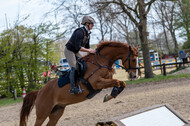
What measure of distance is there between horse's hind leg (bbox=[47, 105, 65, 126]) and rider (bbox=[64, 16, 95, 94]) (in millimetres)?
1039

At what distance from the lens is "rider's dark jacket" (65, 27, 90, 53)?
167 inches

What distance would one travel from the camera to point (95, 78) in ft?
13.7

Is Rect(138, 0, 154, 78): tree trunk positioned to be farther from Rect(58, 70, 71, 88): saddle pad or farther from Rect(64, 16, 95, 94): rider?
Rect(58, 70, 71, 88): saddle pad

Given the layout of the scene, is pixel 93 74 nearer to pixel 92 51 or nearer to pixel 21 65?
pixel 92 51

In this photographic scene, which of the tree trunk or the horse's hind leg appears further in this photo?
the tree trunk

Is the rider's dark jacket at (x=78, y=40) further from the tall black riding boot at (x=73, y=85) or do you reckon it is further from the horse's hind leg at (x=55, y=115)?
Answer: the horse's hind leg at (x=55, y=115)

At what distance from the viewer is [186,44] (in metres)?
41.1

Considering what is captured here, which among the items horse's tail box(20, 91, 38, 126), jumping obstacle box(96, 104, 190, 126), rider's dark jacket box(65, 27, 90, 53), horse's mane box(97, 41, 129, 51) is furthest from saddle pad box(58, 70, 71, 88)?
jumping obstacle box(96, 104, 190, 126)

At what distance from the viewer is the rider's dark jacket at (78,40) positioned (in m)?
4.25

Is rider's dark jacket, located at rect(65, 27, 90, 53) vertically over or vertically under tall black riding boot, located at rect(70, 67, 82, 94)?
over

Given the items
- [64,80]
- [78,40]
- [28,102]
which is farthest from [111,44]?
[28,102]

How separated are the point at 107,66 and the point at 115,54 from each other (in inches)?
13.5

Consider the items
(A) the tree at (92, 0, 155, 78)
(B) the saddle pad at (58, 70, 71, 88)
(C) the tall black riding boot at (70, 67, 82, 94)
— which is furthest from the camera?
(A) the tree at (92, 0, 155, 78)

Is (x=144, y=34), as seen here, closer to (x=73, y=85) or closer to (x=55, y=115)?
(x=55, y=115)
